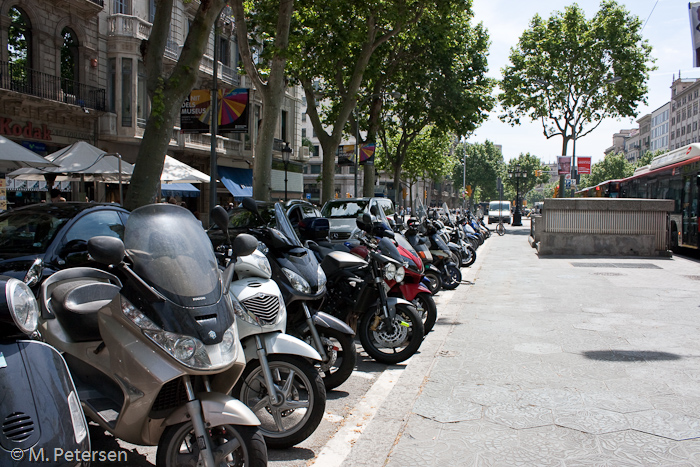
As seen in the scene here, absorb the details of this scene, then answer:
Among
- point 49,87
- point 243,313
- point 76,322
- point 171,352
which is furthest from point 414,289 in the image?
point 49,87

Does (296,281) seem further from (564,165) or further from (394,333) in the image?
→ (564,165)

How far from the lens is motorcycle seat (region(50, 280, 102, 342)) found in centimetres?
318

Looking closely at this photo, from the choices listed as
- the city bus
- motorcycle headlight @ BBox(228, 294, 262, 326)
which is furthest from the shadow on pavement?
the city bus

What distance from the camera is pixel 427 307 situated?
662 centimetres

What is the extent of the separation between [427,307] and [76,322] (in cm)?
415

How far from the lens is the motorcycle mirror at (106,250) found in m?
2.58

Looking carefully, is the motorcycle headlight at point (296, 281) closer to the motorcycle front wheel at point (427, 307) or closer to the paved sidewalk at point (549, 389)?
the paved sidewalk at point (549, 389)

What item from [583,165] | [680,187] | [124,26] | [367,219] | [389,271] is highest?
[124,26]

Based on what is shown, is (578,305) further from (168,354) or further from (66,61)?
(66,61)

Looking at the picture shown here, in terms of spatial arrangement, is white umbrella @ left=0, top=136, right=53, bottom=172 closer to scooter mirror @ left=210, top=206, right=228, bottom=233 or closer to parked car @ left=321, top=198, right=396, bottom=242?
parked car @ left=321, top=198, right=396, bottom=242

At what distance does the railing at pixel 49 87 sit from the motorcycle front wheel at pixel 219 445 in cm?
1820

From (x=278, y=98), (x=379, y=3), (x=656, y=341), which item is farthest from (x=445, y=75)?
(x=656, y=341)

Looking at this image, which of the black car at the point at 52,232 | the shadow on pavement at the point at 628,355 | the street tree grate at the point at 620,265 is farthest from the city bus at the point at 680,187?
the black car at the point at 52,232

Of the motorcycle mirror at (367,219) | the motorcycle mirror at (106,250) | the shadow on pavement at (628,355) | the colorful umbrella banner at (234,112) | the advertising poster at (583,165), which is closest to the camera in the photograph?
the motorcycle mirror at (106,250)
